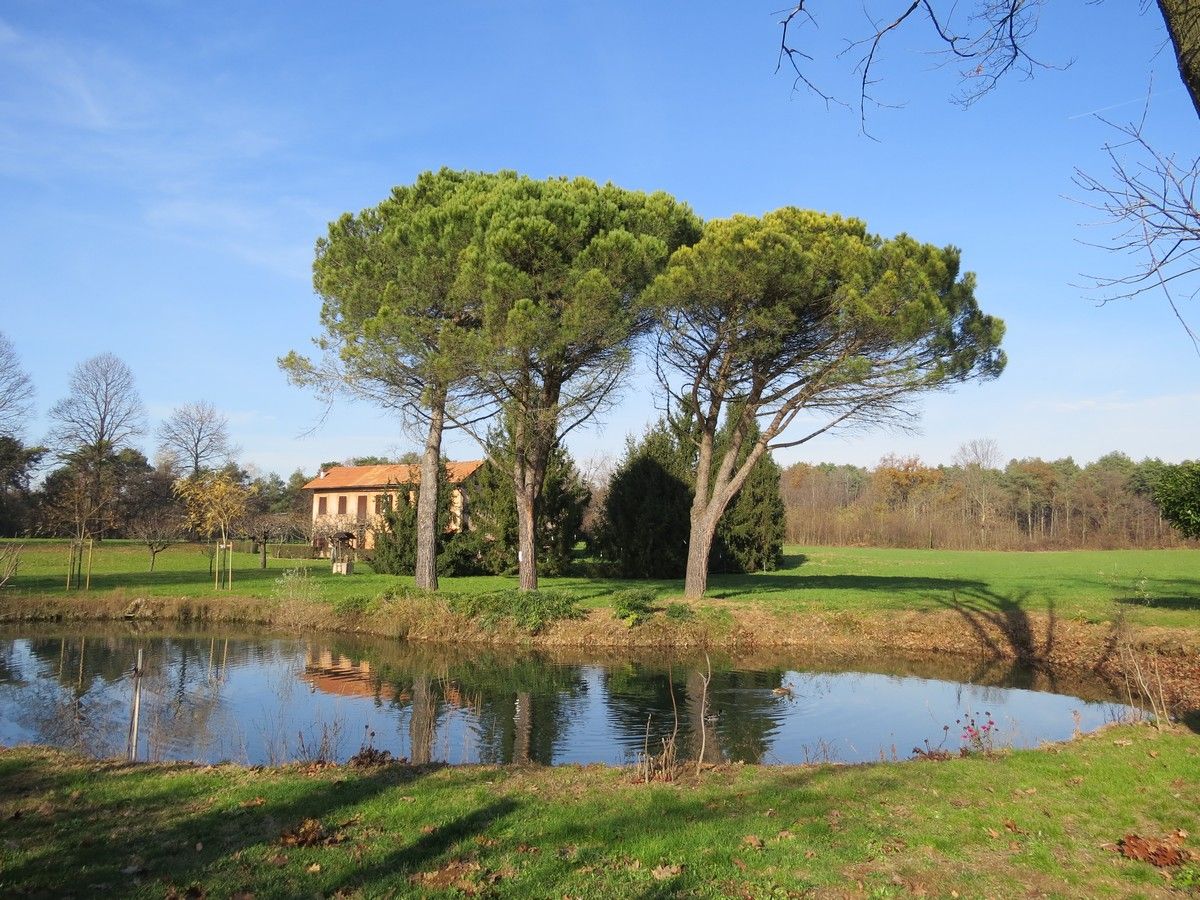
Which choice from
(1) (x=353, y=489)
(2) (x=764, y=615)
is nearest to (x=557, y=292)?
(2) (x=764, y=615)

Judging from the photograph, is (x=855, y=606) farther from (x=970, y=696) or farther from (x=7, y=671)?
(x=7, y=671)

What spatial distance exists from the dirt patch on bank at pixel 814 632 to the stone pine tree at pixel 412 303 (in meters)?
1.91

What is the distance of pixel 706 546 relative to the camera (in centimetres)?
1958

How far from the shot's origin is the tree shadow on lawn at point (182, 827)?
4.29m

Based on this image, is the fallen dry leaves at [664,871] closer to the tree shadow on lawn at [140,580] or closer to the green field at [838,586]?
the green field at [838,586]

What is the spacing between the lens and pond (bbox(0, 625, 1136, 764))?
952 centimetres

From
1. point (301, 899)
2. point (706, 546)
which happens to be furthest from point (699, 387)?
point (301, 899)

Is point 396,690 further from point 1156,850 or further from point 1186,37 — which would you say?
point 1186,37

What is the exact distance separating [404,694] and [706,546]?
352 inches

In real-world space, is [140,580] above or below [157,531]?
below

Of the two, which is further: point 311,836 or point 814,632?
point 814,632

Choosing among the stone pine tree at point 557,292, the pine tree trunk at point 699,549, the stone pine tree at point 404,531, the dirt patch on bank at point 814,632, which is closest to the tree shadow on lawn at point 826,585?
the pine tree trunk at point 699,549

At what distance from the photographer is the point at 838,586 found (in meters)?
21.9

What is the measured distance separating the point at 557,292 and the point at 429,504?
21.0 ft
